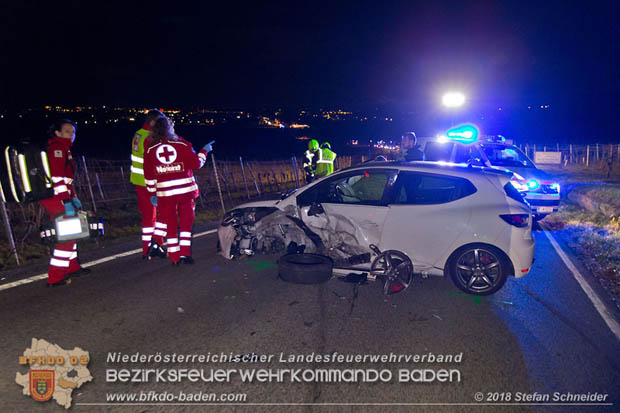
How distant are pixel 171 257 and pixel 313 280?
240 centimetres

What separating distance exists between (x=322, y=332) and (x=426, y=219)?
207 centimetres

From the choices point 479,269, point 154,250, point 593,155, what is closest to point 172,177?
point 154,250

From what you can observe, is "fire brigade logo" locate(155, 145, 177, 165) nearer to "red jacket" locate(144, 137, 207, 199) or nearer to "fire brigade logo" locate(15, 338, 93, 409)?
"red jacket" locate(144, 137, 207, 199)

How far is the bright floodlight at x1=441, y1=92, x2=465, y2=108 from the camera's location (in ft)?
63.7

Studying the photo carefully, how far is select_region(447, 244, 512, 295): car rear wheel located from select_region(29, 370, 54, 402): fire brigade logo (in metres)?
4.29

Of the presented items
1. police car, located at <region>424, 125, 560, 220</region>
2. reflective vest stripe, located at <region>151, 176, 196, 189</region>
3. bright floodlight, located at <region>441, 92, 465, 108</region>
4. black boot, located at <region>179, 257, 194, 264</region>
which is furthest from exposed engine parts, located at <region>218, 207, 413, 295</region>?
bright floodlight, located at <region>441, 92, 465, 108</region>

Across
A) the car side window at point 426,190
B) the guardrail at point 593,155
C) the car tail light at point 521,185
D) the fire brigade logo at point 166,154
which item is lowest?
the guardrail at point 593,155

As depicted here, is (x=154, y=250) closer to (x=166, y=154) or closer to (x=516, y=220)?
(x=166, y=154)

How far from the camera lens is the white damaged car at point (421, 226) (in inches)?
191

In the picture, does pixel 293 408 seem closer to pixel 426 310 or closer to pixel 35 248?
pixel 426 310

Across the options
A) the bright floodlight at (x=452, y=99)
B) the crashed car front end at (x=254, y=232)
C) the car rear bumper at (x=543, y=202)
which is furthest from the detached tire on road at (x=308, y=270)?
the bright floodlight at (x=452, y=99)

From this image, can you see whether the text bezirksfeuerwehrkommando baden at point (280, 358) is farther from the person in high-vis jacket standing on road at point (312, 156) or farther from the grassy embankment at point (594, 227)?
the person in high-vis jacket standing on road at point (312, 156)

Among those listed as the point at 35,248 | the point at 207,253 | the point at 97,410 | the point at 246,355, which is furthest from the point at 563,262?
the point at 35,248

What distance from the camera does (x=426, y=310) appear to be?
444 cm
